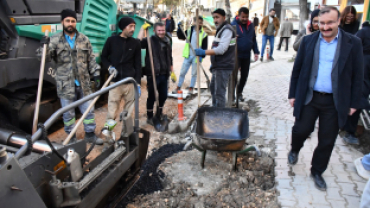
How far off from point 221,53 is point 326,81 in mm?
1790

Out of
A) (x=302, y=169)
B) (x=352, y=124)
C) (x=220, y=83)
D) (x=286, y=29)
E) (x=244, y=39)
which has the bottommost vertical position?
(x=302, y=169)

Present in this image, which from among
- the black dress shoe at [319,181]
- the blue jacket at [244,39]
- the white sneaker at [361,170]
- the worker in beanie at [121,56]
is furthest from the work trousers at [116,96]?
the white sneaker at [361,170]

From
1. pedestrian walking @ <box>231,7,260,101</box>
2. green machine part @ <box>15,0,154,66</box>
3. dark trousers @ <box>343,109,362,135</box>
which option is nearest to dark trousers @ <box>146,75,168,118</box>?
green machine part @ <box>15,0,154,66</box>

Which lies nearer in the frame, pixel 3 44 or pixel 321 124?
pixel 321 124

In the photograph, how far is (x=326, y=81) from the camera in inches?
114

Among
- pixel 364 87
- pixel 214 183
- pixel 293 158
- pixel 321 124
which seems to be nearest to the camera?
pixel 321 124

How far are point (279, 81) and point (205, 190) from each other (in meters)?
5.77

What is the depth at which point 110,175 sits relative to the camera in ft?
8.13

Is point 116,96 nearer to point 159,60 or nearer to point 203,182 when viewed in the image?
point 159,60

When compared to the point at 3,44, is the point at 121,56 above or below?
below

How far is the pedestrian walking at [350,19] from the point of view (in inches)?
161

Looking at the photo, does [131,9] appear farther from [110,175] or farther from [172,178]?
[110,175]

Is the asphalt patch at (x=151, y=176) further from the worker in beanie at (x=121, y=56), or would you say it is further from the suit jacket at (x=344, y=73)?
the suit jacket at (x=344, y=73)

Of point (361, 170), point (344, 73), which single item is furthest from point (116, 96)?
point (361, 170)
